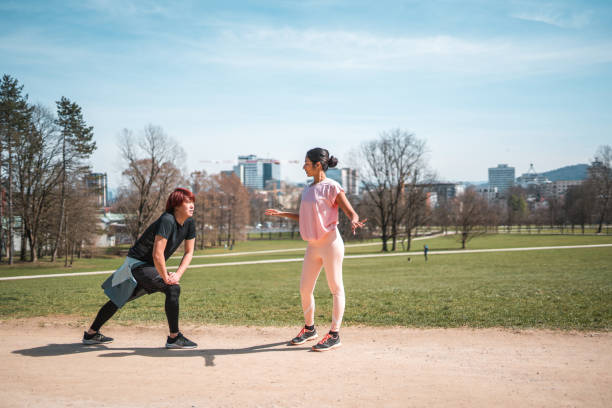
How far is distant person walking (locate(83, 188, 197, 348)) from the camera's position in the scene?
5.20m

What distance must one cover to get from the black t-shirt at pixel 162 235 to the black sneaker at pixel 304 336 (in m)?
1.98

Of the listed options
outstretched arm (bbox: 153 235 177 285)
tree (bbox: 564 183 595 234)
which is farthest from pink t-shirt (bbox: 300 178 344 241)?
tree (bbox: 564 183 595 234)

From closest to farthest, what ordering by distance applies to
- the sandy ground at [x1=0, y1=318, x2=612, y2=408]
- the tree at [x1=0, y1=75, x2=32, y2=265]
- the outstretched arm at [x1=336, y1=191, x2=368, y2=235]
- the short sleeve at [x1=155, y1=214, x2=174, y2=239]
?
the sandy ground at [x1=0, y1=318, x2=612, y2=408]
the outstretched arm at [x1=336, y1=191, x2=368, y2=235]
the short sleeve at [x1=155, y1=214, x2=174, y2=239]
the tree at [x1=0, y1=75, x2=32, y2=265]

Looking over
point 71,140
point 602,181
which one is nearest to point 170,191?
point 71,140

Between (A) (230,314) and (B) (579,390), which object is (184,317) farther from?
(B) (579,390)

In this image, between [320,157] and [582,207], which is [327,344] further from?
[582,207]

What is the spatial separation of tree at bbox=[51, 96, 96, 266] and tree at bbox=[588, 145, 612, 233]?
79.4 metres

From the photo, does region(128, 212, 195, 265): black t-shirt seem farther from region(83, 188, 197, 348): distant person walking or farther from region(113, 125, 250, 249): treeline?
region(113, 125, 250, 249): treeline

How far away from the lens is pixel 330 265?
17.5ft

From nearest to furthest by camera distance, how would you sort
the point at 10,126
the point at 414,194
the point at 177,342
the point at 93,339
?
the point at 177,342
the point at 93,339
the point at 10,126
the point at 414,194

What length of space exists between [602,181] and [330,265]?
86428mm

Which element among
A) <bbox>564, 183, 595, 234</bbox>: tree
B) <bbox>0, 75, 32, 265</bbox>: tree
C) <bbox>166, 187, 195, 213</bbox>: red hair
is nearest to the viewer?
<bbox>166, 187, 195, 213</bbox>: red hair

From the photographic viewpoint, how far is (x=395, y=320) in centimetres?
705

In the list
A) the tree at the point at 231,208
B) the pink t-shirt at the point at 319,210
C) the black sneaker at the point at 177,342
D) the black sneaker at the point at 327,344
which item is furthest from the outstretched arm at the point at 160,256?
the tree at the point at 231,208
